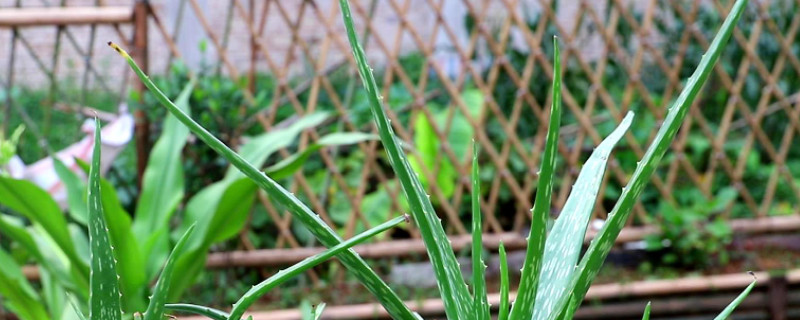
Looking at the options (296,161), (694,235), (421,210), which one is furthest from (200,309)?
(694,235)

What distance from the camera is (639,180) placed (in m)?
0.60

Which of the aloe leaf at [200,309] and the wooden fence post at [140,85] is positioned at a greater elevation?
the wooden fence post at [140,85]

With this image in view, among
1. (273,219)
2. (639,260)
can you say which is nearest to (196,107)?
(273,219)

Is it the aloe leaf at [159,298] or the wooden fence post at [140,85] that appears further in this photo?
the wooden fence post at [140,85]

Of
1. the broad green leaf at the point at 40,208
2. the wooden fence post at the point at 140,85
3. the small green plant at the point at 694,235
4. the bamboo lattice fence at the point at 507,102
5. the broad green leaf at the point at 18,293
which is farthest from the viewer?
the small green plant at the point at 694,235

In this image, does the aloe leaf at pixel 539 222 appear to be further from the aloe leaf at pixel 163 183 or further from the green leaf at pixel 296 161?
the aloe leaf at pixel 163 183

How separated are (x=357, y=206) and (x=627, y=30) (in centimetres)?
138

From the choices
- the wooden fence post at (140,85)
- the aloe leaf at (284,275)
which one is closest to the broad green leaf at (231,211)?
the wooden fence post at (140,85)

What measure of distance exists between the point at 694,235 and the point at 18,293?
1.82m

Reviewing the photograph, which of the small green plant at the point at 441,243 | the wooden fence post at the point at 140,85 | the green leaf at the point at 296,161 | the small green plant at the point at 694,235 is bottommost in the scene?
the small green plant at the point at 441,243

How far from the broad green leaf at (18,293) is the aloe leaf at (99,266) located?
69.0 inches

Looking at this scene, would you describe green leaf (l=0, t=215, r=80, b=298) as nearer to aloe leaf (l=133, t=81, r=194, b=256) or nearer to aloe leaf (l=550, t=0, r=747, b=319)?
aloe leaf (l=133, t=81, r=194, b=256)

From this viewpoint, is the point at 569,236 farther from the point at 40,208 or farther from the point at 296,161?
the point at 40,208

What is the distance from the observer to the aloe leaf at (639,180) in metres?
0.59
